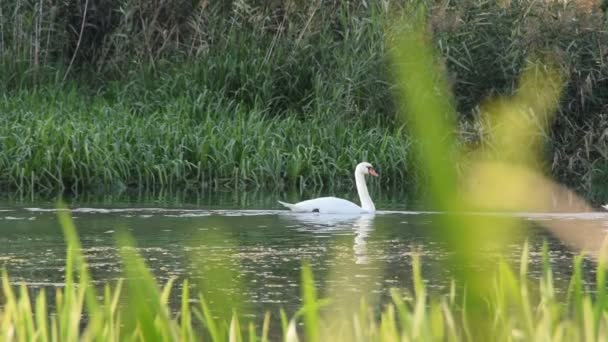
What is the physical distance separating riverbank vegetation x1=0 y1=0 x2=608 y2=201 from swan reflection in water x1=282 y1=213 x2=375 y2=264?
2.10m

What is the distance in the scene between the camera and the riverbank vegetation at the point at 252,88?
14555 mm

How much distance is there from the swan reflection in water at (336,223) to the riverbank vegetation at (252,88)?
82.7 inches

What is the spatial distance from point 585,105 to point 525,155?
14.9 metres

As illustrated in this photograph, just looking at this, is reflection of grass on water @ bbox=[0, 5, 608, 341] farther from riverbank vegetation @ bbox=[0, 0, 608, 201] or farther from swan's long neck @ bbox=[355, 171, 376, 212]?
riverbank vegetation @ bbox=[0, 0, 608, 201]

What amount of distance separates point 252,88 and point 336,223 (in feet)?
17.7

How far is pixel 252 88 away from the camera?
16906mm

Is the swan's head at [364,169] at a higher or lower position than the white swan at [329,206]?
higher

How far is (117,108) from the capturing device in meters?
16.1

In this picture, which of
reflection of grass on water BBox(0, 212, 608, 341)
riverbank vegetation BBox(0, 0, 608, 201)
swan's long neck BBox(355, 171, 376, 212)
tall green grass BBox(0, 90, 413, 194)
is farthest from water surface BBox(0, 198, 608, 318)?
reflection of grass on water BBox(0, 212, 608, 341)

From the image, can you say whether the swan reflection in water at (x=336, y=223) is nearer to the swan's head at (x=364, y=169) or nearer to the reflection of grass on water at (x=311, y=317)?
the swan's head at (x=364, y=169)

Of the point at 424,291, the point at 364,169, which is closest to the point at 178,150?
the point at 364,169

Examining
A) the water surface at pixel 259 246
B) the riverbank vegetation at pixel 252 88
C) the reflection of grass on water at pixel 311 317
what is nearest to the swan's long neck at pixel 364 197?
the water surface at pixel 259 246

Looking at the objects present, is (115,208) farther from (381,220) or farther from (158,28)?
(158,28)

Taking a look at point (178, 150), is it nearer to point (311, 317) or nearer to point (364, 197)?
point (364, 197)
